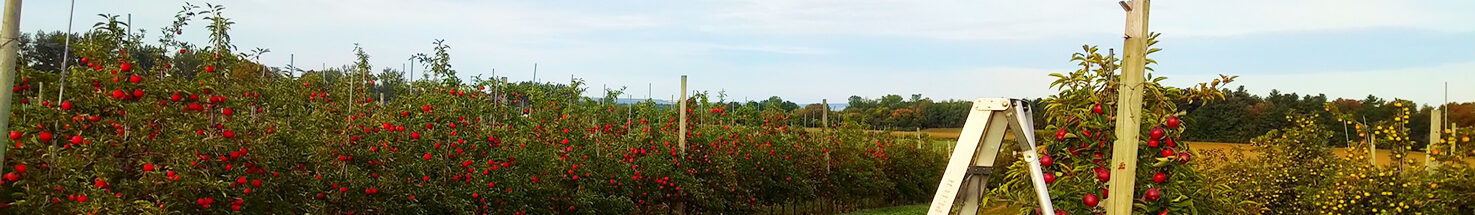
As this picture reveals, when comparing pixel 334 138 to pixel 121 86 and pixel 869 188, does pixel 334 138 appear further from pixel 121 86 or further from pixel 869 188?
pixel 869 188

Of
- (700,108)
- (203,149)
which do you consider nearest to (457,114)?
(203,149)

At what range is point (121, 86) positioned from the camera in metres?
4.67

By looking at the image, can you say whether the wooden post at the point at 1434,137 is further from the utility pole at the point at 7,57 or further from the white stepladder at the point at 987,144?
the utility pole at the point at 7,57

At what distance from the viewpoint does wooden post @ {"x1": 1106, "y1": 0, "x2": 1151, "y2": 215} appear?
3.96m

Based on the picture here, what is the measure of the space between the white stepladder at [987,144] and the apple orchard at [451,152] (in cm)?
37

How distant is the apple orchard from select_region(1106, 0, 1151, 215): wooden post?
12cm

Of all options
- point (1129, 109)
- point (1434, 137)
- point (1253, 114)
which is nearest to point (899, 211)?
point (1434, 137)

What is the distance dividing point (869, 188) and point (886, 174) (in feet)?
5.29

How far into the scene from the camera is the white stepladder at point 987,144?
12.7ft

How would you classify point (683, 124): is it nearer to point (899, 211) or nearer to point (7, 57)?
point (7, 57)

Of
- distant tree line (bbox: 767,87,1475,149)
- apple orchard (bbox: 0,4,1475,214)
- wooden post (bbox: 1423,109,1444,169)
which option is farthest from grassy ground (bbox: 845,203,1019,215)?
wooden post (bbox: 1423,109,1444,169)

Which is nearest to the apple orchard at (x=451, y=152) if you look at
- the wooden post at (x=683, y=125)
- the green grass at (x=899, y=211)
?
the wooden post at (x=683, y=125)

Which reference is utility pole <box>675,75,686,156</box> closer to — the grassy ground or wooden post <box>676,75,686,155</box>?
wooden post <box>676,75,686,155</box>

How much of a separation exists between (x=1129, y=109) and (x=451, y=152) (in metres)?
5.53
